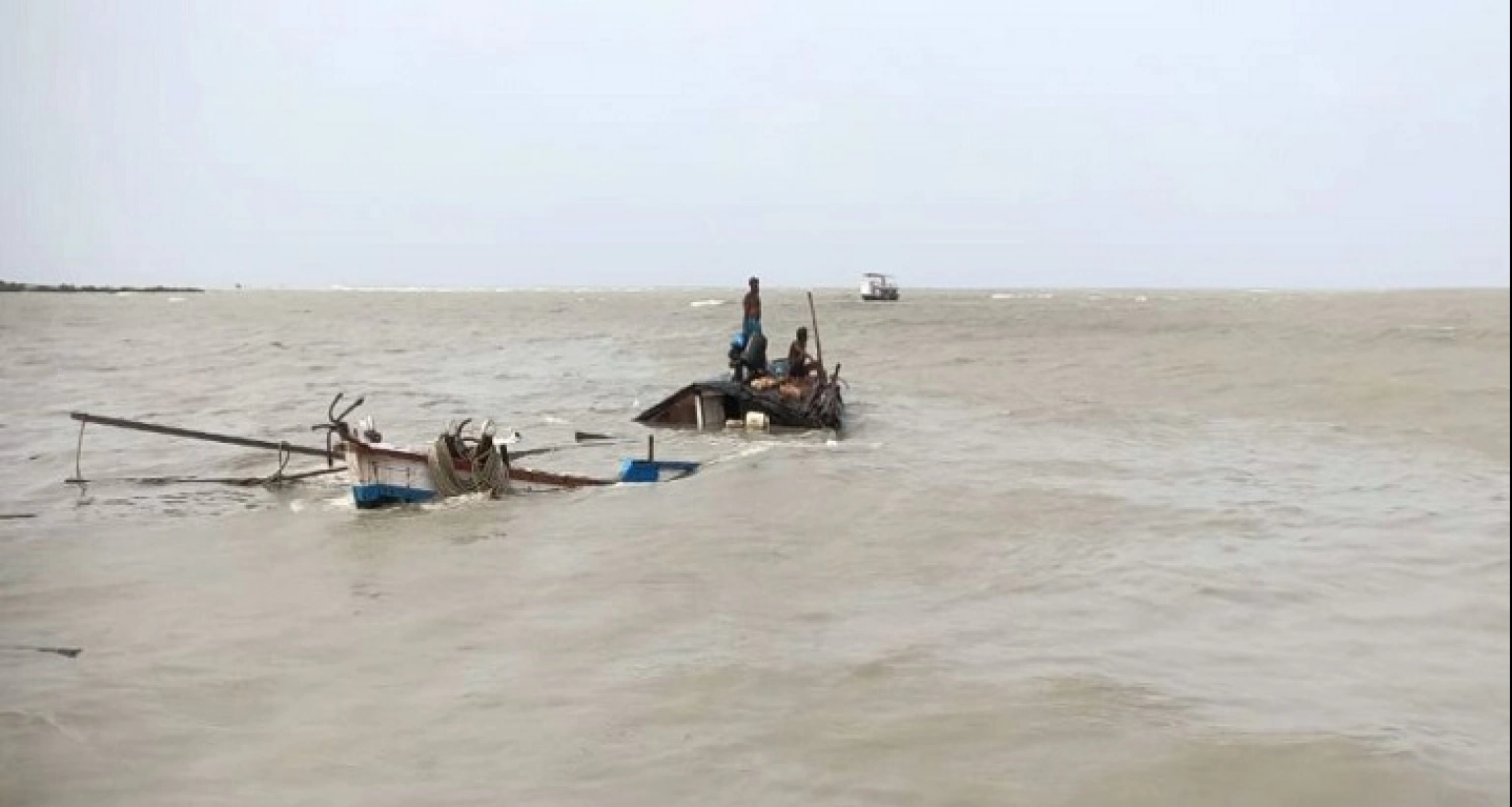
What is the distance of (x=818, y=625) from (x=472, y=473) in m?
5.79

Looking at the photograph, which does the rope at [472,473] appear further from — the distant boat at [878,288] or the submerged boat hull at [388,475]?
the distant boat at [878,288]

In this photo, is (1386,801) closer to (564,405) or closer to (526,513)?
(526,513)

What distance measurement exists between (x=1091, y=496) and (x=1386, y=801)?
22.3ft

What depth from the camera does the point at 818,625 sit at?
689 centimetres

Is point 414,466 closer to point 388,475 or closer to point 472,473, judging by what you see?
point 388,475

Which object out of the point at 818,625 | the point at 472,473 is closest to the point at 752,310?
the point at 472,473

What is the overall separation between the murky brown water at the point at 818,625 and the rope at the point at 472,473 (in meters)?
0.32

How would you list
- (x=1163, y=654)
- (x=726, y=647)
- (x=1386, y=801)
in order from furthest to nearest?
(x=726, y=647) < (x=1163, y=654) < (x=1386, y=801)

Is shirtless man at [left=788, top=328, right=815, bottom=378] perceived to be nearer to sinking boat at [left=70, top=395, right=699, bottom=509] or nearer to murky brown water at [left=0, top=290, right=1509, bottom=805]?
murky brown water at [left=0, top=290, right=1509, bottom=805]

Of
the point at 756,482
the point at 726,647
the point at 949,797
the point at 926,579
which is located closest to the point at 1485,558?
the point at 949,797

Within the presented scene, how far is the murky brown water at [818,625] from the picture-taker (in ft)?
14.9

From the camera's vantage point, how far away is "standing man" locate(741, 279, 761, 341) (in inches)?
644

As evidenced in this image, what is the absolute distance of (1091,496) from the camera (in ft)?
36.2

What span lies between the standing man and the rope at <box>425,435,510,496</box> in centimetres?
587
